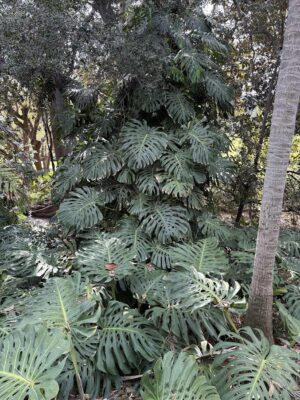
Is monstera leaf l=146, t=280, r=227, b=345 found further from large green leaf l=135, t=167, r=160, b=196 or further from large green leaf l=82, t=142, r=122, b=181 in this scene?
large green leaf l=82, t=142, r=122, b=181

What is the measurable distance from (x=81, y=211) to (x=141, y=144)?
0.79 meters

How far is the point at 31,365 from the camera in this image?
56.6 inches

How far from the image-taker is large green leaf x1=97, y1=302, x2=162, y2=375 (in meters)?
1.87

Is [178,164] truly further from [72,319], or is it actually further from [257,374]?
[257,374]

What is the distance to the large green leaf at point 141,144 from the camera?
307cm

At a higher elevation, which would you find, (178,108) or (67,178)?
(178,108)

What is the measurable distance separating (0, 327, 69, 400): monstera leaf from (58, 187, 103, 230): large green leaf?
1.57m

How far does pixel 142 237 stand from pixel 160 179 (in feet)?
1.77

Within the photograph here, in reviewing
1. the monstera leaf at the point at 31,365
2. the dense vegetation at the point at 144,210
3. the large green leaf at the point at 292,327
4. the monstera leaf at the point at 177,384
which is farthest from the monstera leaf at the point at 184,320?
the monstera leaf at the point at 31,365

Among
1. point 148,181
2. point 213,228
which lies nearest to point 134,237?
point 148,181

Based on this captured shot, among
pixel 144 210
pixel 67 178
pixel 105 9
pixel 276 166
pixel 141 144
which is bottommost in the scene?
pixel 144 210

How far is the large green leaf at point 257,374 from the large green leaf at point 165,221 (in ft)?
4.39

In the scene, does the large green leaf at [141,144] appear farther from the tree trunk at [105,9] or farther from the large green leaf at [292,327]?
the large green leaf at [292,327]

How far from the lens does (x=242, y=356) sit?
5.39ft
